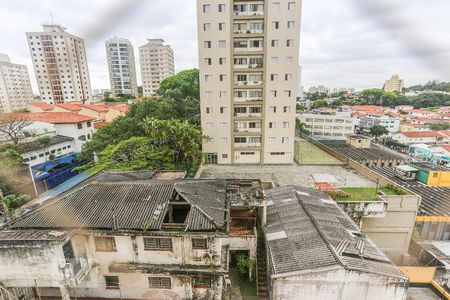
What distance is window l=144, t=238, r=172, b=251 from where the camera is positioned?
1145cm

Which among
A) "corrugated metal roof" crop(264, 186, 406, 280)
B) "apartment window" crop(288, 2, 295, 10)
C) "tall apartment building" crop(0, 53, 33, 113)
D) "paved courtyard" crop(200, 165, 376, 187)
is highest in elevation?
"apartment window" crop(288, 2, 295, 10)

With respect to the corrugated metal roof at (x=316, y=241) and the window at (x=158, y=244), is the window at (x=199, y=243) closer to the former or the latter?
the window at (x=158, y=244)

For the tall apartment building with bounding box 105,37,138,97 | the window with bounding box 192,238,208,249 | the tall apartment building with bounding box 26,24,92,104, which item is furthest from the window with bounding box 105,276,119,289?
the tall apartment building with bounding box 105,37,138,97

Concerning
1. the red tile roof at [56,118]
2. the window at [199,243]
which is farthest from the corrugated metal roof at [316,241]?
the red tile roof at [56,118]

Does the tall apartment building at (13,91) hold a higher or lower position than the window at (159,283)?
higher

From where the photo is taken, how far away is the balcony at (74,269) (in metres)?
10.2

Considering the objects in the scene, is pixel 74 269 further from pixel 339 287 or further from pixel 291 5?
pixel 291 5

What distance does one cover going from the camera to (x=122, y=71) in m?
95.4

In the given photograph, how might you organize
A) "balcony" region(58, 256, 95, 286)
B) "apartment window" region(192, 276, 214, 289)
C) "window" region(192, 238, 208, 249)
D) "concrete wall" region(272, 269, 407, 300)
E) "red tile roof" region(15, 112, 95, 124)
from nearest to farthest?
1. "balcony" region(58, 256, 95, 286)
2. "concrete wall" region(272, 269, 407, 300)
3. "window" region(192, 238, 208, 249)
4. "apartment window" region(192, 276, 214, 289)
5. "red tile roof" region(15, 112, 95, 124)

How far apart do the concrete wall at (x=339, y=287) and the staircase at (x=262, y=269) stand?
205 centimetres

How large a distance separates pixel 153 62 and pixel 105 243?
103 meters

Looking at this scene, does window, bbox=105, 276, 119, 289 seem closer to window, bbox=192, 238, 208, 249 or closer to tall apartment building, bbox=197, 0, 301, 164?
window, bbox=192, 238, 208, 249

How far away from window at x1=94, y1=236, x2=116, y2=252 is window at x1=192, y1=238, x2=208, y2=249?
4069 mm

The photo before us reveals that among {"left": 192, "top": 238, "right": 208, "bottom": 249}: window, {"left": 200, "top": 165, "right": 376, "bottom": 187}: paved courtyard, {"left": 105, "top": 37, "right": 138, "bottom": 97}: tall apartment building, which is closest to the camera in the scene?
{"left": 192, "top": 238, "right": 208, "bottom": 249}: window
